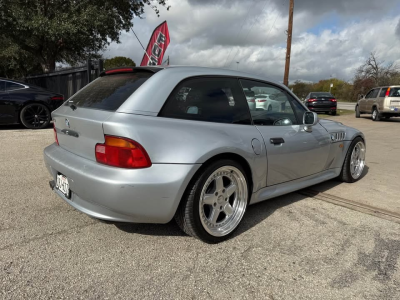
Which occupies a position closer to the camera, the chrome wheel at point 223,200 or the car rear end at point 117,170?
the car rear end at point 117,170

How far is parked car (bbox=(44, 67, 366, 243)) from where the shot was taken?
222cm

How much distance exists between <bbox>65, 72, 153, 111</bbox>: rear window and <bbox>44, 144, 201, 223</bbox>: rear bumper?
19.9 inches

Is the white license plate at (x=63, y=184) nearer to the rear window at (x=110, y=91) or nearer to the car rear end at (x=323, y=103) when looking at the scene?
the rear window at (x=110, y=91)

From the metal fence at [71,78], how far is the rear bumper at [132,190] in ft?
27.0

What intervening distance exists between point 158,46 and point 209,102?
885cm

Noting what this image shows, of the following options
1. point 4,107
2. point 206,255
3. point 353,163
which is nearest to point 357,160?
point 353,163

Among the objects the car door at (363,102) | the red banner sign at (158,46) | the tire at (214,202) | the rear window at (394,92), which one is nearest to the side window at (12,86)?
the red banner sign at (158,46)

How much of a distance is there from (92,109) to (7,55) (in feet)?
56.8

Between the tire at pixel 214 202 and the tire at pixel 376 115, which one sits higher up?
the tire at pixel 376 115

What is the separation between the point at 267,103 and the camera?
3275mm

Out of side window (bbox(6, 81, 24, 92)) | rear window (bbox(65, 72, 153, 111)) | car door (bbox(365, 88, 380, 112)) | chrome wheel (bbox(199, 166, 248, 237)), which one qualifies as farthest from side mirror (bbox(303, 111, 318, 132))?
car door (bbox(365, 88, 380, 112))

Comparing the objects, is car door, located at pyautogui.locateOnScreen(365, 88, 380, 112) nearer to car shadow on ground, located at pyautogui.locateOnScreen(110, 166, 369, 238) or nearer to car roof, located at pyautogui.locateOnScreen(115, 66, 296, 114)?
car shadow on ground, located at pyautogui.locateOnScreen(110, 166, 369, 238)

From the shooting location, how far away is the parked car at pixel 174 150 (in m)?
2.22

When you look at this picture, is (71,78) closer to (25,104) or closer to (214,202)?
(25,104)
